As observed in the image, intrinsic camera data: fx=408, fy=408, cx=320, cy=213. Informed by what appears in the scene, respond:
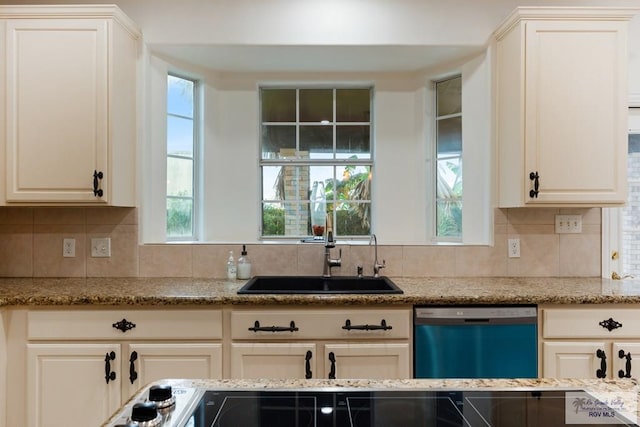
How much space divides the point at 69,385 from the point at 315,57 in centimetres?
225

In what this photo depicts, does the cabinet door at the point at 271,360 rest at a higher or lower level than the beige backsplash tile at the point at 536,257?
lower

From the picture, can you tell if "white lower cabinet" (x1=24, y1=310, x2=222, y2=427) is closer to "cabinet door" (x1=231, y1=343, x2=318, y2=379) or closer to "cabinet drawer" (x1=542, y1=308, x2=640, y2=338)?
"cabinet door" (x1=231, y1=343, x2=318, y2=379)

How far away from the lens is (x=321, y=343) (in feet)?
6.31

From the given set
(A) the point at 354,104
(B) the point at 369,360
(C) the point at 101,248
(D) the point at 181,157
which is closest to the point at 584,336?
(B) the point at 369,360

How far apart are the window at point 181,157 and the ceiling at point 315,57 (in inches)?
8.9

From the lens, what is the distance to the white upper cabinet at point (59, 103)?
215 centimetres

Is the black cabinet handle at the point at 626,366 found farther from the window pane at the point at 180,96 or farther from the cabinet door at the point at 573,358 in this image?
the window pane at the point at 180,96

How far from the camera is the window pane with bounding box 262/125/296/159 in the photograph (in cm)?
296

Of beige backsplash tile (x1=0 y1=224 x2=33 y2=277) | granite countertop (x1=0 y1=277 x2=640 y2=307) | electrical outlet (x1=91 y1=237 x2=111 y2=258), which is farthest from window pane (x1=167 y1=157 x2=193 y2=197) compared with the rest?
beige backsplash tile (x1=0 y1=224 x2=33 y2=277)

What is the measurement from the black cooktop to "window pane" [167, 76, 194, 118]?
7.56ft

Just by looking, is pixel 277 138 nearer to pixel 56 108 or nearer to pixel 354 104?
pixel 354 104

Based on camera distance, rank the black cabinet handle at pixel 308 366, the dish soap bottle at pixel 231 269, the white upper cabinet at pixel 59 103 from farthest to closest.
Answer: the dish soap bottle at pixel 231 269
the white upper cabinet at pixel 59 103
the black cabinet handle at pixel 308 366

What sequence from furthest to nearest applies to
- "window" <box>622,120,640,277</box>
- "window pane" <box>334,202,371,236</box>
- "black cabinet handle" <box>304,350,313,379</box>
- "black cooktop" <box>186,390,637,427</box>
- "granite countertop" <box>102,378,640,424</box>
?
"window pane" <box>334,202,371,236</box> → "window" <box>622,120,640,277</box> → "black cabinet handle" <box>304,350,313,379</box> → "granite countertop" <box>102,378,640,424</box> → "black cooktop" <box>186,390,637,427</box>

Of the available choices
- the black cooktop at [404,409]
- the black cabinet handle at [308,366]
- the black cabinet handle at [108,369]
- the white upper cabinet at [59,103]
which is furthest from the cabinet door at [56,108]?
the black cooktop at [404,409]
